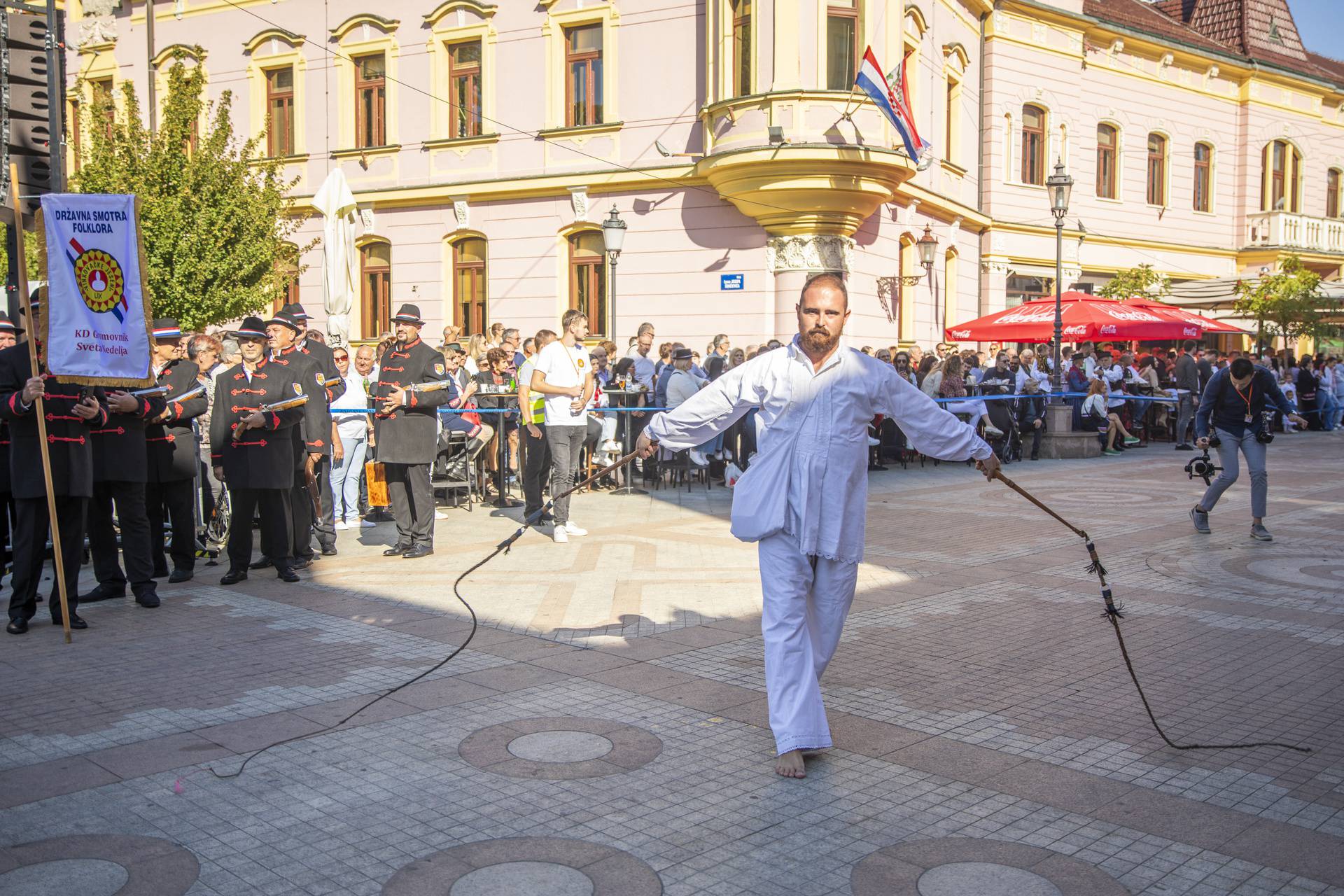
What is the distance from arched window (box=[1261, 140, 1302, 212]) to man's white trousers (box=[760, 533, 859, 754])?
1385 inches

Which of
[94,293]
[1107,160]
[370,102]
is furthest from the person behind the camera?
[1107,160]

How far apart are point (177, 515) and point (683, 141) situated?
14.1m

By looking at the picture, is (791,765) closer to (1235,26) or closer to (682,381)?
(682,381)

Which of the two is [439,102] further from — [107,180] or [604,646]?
[604,646]

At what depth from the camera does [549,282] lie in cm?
2278

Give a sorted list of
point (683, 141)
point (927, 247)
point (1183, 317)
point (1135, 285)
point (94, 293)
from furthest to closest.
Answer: point (1135, 285), point (927, 247), point (1183, 317), point (683, 141), point (94, 293)

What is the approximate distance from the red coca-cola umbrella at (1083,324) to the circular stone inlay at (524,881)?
1937 cm

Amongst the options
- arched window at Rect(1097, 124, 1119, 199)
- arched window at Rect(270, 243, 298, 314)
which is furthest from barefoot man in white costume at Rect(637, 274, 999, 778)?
arched window at Rect(1097, 124, 1119, 199)

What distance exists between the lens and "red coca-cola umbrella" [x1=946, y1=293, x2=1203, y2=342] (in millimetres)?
21375

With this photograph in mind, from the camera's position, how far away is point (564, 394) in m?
10.7

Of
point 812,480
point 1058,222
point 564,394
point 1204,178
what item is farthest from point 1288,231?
point 812,480

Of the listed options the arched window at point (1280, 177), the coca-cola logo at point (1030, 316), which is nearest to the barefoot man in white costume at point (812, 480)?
the coca-cola logo at point (1030, 316)

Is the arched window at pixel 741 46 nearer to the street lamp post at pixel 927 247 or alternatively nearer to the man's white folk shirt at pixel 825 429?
the street lamp post at pixel 927 247

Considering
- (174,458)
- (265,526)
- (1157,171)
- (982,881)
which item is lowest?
(982,881)
